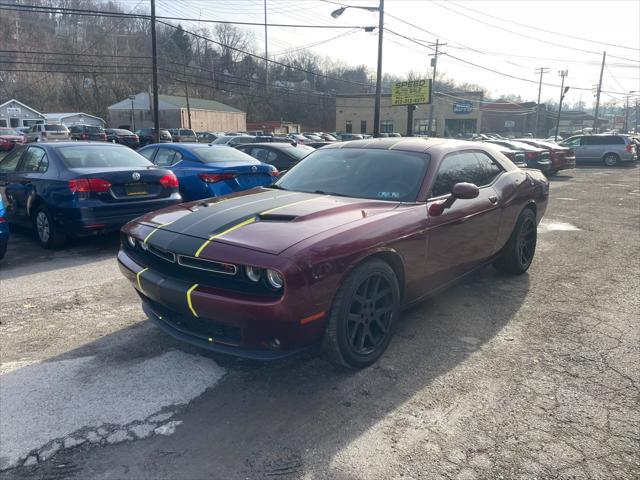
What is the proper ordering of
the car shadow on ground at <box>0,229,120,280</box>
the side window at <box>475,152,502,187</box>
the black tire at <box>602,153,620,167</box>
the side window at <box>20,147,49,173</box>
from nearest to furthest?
the side window at <box>475,152,502,187</box> < the car shadow on ground at <box>0,229,120,280</box> < the side window at <box>20,147,49,173</box> < the black tire at <box>602,153,620,167</box>

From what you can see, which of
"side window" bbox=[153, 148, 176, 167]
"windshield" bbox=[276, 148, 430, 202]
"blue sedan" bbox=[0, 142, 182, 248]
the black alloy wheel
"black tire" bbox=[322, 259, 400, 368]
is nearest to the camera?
"black tire" bbox=[322, 259, 400, 368]

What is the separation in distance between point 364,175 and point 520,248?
236cm

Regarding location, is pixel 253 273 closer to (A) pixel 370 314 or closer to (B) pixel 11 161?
(A) pixel 370 314

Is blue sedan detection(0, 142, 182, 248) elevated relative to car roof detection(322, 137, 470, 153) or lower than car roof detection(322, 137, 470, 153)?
lower

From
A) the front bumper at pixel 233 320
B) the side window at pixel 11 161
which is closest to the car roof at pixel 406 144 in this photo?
the front bumper at pixel 233 320

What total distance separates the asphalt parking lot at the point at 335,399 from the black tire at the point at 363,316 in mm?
176

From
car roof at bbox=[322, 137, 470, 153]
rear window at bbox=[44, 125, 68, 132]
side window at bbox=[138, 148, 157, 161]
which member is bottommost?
side window at bbox=[138, 148, 157, 161]

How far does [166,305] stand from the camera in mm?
3117

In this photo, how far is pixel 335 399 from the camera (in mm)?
2984

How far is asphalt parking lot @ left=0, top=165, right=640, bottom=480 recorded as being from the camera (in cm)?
241

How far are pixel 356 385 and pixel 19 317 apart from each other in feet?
10.2

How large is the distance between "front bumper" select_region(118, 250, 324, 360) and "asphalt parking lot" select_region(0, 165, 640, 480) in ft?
1.16

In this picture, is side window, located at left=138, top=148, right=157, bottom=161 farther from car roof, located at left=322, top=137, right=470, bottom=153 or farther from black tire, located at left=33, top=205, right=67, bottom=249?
car roof, located at left=322, top=137, right=470, bottom=153

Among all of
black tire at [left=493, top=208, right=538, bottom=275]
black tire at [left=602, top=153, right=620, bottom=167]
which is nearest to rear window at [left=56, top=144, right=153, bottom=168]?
black tire at [left=493, top=208, right=538, bottom=275]
